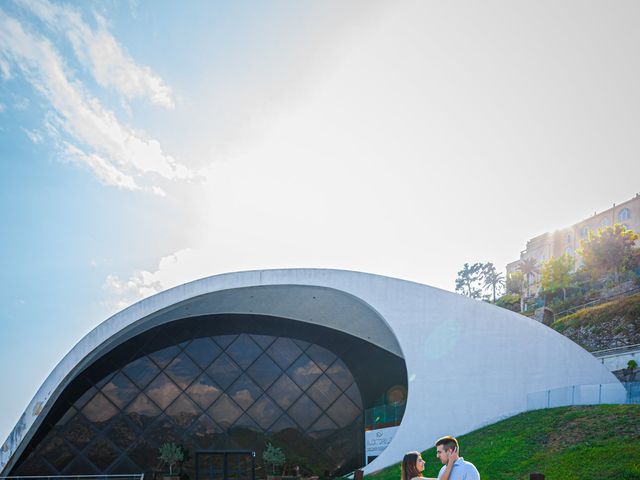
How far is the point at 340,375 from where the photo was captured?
19.4m

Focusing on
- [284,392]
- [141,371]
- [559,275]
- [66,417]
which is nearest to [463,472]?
[284,392]

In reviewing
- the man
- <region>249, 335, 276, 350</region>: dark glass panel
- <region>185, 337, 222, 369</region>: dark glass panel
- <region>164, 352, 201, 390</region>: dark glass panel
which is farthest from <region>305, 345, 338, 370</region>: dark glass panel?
the man

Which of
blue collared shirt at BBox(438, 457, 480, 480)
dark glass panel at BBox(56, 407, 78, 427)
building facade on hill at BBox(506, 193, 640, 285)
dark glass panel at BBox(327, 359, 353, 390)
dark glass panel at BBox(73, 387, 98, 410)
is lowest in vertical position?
dark glass panel at BBox(56, 407, 78, 427)

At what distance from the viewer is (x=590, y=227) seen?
177 ft

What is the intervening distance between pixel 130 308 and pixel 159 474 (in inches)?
227

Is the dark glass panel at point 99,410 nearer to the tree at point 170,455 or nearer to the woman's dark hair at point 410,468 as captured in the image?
the tree at point 170,455

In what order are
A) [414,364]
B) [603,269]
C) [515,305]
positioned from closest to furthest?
[414,364] < [603,269] < [515,305]

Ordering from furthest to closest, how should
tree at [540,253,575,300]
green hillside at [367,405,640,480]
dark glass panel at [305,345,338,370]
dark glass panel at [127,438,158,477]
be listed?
1. tree at [540,253,575,300]
2. dark glass panel at [305,345,338,370]
3. dark glass panel at [127,438,158,477]
4. green hillside at [367,405,640,480]

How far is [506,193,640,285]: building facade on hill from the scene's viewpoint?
160 feet

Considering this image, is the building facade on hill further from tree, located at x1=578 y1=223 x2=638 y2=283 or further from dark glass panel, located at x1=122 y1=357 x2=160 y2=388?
dark glass panel, located at x1=122 y1=357 x2=160 y2=388

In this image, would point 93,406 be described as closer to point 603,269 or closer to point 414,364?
point 414,364

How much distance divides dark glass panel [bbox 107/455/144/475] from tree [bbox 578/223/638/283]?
33432 mm

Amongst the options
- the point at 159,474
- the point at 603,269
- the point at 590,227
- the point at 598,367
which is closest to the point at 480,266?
the point at 590,227

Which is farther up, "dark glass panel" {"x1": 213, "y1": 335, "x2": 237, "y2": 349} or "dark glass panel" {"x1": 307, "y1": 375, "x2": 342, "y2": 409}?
"dark glass panel" {"x1": 213, "y1": 335, "x2": 237, "y2": 349}
